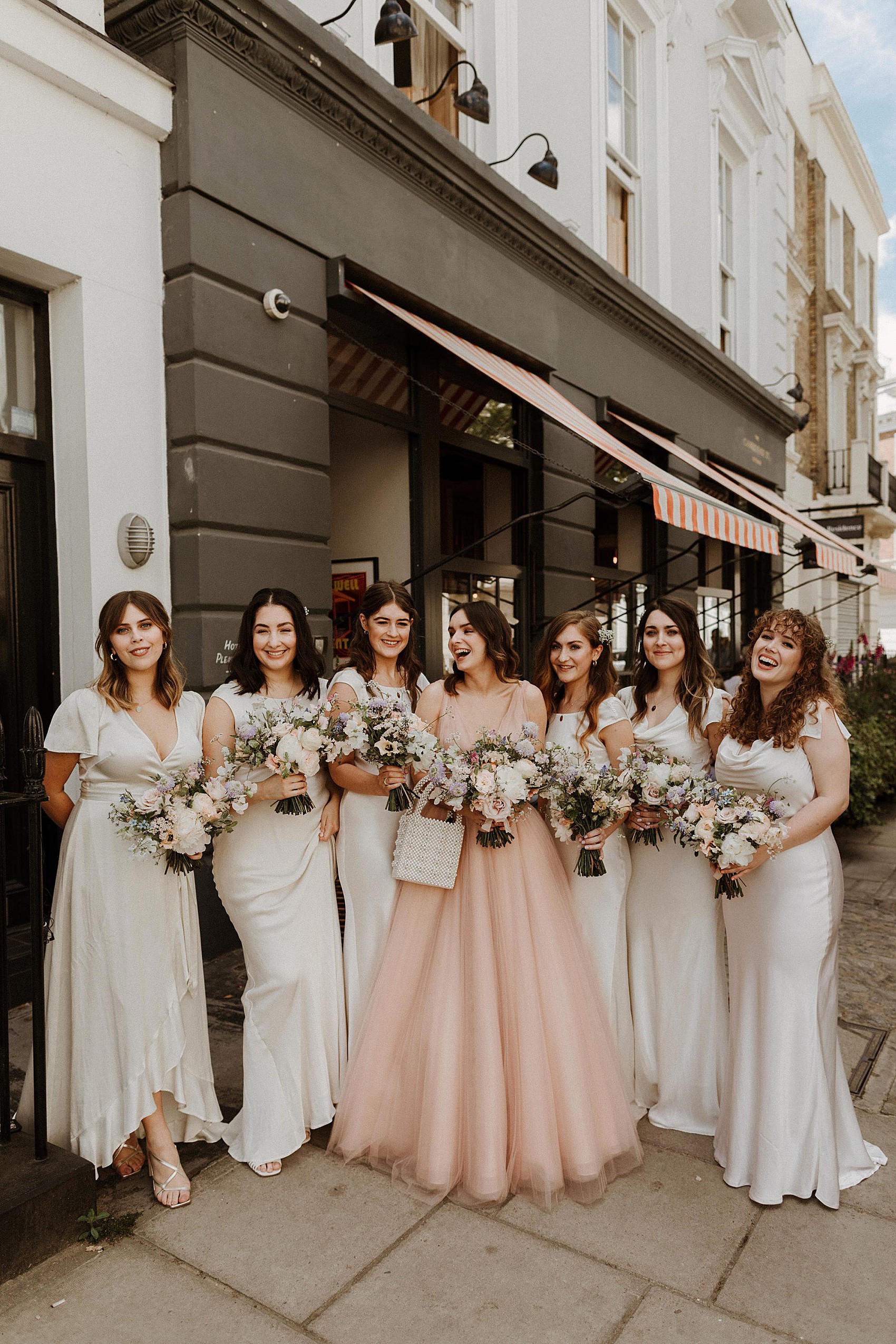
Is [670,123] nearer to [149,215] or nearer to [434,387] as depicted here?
[434,387]

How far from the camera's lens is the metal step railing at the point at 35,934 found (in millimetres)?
2734

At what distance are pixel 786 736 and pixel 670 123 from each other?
1068 cm

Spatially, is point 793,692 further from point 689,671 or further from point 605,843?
point 605,843

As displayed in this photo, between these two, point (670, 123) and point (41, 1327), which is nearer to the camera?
point (41, 1327)

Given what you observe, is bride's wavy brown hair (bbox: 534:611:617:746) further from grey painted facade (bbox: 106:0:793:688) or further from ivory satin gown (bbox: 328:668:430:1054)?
grey painted facade (bbox: 106:0:793:688)

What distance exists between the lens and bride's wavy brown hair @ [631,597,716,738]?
3.79m

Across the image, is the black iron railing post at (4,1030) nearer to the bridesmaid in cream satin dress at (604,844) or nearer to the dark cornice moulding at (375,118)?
the bridesmaid in cream satin dress at (604,844)

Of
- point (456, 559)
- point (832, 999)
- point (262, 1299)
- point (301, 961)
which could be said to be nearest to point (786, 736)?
point (832, 999)

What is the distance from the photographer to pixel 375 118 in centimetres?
618

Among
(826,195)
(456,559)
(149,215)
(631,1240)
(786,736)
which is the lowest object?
(631,1240)

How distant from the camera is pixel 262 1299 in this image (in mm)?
2551

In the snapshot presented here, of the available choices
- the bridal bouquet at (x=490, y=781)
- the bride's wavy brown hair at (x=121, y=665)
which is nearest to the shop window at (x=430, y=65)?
the bride's wavy brown hair at (x=121, y=665)

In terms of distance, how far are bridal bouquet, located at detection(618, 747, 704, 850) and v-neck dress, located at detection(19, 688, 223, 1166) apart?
1539 mm

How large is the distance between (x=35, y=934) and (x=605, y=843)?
6.70ft
